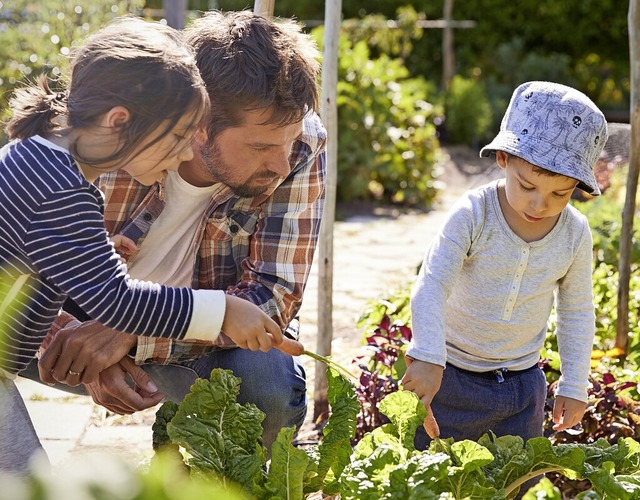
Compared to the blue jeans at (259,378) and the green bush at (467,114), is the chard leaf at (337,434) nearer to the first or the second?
the blue jeans at (259,378)

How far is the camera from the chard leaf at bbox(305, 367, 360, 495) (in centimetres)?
202

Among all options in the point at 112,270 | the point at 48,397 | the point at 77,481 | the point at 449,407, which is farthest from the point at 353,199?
the point at 77,481

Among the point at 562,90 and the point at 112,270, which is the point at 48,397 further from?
the point at 562,90

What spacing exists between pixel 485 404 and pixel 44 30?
17.6 feet

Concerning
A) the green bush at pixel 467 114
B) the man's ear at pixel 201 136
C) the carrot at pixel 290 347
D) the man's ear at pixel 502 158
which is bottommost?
the green bush at pixel 467 114

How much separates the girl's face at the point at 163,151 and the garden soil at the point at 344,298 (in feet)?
3.60

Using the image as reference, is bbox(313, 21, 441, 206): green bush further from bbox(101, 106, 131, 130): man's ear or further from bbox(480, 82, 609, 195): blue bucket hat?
bbox(101, 106, 131, 130): man's ear

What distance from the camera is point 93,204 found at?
5.74 feet

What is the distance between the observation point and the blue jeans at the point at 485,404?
2.50 meters

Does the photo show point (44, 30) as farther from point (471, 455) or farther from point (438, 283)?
point (471, 455)

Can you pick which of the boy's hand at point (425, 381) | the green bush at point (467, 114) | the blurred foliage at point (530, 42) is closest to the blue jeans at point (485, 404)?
the boy's hand at point (425, 381)

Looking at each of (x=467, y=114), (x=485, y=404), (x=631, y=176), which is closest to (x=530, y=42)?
(x=467, y=114)

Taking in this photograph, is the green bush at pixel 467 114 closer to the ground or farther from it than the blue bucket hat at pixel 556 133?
closer to the ground

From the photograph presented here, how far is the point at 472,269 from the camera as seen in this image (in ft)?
8.08
